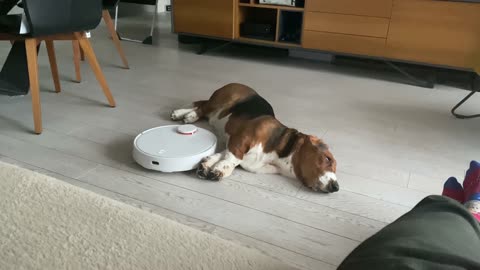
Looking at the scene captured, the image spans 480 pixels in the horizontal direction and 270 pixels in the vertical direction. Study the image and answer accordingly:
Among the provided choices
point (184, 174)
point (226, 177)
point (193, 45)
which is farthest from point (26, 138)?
point (193, 45)

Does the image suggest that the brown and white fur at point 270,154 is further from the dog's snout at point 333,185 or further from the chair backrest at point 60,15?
the chair backrest at point 60,15

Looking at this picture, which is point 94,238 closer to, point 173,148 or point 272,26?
point 173,148

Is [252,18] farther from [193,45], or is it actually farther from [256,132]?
[256,132]

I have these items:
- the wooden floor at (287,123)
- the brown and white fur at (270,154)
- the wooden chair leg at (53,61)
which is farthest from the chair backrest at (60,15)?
the brown and white fur at (270,154)

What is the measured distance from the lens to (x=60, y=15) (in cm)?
184

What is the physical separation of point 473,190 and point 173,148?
1.06 metres

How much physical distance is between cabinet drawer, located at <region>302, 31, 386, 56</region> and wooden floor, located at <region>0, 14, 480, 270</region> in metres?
0.19

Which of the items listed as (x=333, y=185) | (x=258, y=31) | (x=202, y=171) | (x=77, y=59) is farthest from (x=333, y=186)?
(x=258, y=31)

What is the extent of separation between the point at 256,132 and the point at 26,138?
1057 mm

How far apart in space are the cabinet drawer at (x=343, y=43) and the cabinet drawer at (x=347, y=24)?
4 cm

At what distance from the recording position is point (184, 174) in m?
1.59

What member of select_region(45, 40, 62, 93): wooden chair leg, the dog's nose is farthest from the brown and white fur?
select_region(45, 40, 62, 93): wooden chair leg

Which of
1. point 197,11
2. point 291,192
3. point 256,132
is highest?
point 197,11

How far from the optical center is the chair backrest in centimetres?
174
